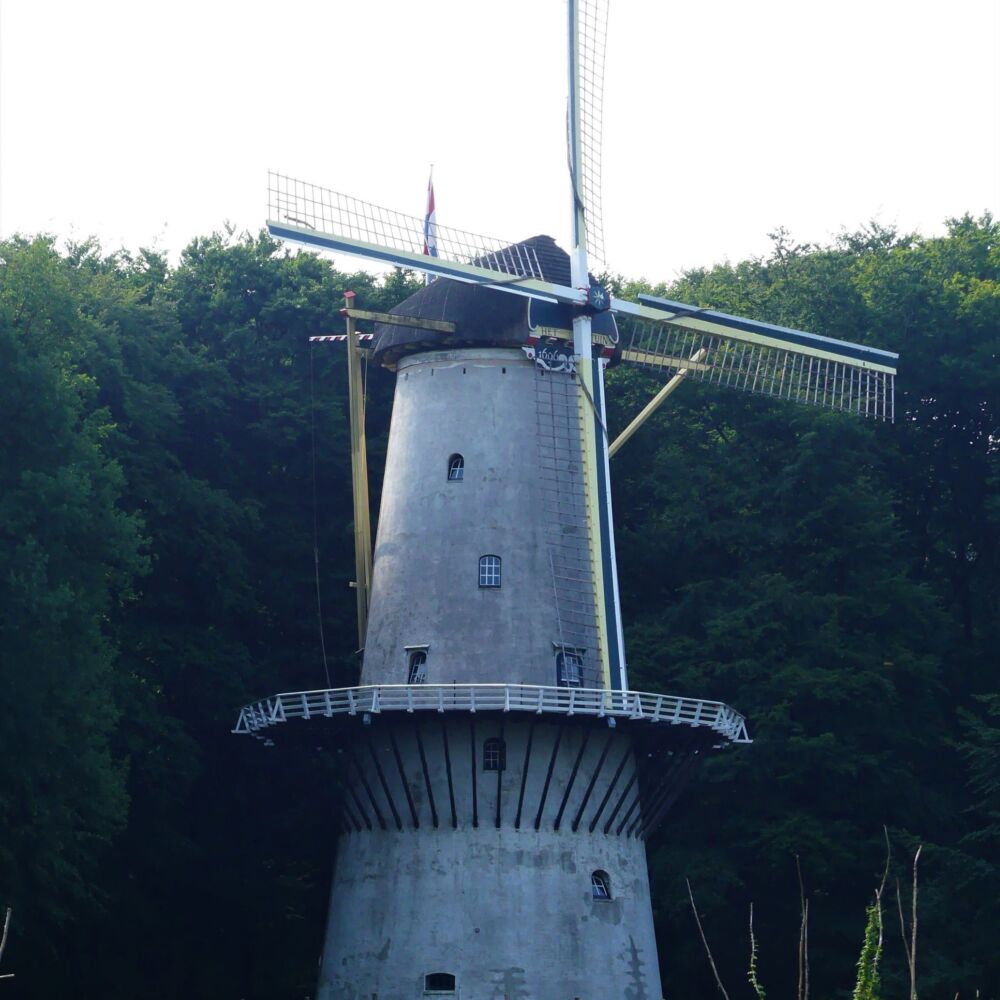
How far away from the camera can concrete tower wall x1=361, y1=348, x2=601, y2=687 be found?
35.6m

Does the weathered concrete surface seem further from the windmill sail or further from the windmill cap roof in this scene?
the windmill sail

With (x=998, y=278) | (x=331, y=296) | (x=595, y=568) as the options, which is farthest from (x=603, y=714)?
(x=998, y=278)

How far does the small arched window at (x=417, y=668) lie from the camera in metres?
35.8

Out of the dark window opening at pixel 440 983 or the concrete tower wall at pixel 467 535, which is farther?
the concrete tower wall at pixel 467 535

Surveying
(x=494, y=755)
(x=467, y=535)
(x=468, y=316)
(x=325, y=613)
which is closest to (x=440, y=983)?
(x=494, y=755)

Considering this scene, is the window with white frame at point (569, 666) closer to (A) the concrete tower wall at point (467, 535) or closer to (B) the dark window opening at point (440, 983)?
(A) the concrete tower wall at point (467, 535)

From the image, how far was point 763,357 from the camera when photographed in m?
42.2

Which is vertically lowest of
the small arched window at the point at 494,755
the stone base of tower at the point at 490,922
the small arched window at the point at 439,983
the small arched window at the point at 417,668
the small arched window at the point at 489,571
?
the small arched window at the point at 439,983

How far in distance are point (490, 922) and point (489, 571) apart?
6.62 m

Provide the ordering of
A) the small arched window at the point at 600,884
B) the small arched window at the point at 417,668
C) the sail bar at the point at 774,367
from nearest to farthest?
1. the small arched window at the point at 600,884
2. the small arched window at the point at 417,668
3. the sail bar at the point at 774,367

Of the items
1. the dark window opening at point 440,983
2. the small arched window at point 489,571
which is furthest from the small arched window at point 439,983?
the small arched window at point 489,571

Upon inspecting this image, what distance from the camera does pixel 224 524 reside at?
41.1 metres

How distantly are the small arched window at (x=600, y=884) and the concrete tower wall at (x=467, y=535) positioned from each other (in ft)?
12.0

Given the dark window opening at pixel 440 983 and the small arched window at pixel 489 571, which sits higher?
the small arched window at pixel 489 571
